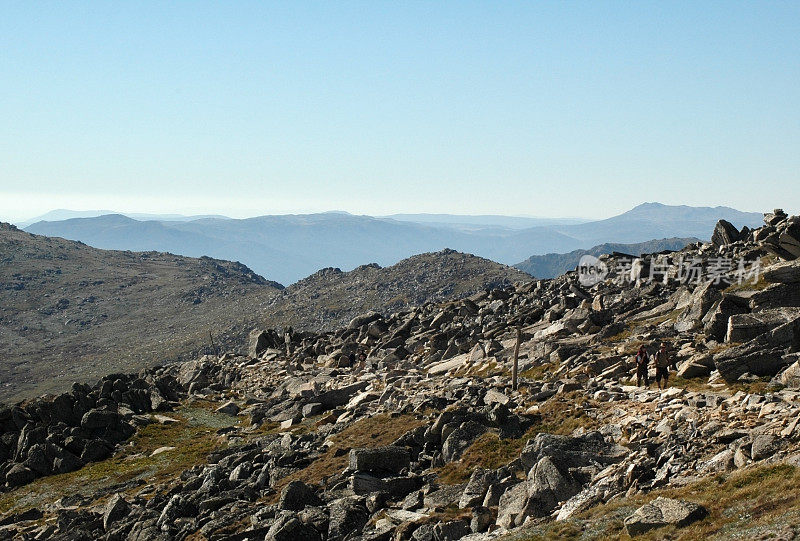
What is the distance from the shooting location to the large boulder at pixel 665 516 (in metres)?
15.9

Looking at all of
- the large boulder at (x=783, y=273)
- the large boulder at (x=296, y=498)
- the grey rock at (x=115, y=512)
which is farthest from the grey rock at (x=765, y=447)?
the large boulder at (x=783, y=273)

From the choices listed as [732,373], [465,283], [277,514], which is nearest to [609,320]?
[732,373]

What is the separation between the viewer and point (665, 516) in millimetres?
16156

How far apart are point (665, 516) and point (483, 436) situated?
42.6ft

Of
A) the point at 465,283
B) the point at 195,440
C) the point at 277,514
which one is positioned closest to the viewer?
the point at 277,514

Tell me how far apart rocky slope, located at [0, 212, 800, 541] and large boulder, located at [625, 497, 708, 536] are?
46mm

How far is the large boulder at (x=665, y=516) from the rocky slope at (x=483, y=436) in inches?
1.8

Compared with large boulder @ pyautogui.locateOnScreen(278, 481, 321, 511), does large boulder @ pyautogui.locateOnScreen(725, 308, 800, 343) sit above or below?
above

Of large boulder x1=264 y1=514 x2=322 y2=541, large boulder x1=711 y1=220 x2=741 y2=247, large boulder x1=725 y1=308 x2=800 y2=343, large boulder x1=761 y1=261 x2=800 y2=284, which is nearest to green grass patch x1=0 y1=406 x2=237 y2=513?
large boulder x1=264 y1=514 x2=322 y2=541

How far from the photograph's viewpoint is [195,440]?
158ft

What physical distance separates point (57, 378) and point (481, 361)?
18002 cm

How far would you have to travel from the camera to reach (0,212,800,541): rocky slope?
63.6 feet

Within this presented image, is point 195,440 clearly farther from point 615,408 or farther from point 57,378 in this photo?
point 57,378

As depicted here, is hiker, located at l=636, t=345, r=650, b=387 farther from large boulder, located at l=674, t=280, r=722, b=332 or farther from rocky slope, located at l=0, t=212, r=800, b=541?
large boulder, located at l=674, t=280, r=722, b=332
